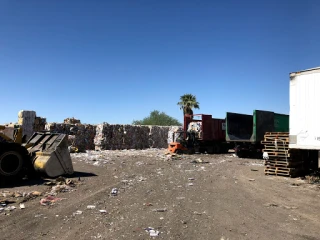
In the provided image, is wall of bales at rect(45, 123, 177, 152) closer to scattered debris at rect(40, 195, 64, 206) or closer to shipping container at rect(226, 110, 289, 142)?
shipping container at rect(226, 110, 289, 142)

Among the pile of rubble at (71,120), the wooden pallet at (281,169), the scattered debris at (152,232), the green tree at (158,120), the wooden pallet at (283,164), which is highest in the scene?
→ the green tree at (158,120)

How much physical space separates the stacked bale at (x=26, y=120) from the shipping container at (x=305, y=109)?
17516 millimetres

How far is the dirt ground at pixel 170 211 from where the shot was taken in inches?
199

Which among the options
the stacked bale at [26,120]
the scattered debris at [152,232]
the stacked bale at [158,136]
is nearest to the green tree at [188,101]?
the stacked bale at [158,136]

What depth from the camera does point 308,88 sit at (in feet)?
32.9

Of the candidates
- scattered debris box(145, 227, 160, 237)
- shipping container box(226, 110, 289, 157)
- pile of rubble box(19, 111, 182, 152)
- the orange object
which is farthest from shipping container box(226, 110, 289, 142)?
scattered debris box(145, 227, 160, 237)

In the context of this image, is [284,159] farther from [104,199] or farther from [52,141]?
[52,141]

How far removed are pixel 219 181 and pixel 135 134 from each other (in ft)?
64.1

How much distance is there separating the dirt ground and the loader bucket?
63cm

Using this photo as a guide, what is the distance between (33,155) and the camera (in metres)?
10.4

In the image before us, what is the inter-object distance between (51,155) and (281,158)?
8496mm

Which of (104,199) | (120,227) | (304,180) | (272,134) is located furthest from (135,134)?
(120,227)

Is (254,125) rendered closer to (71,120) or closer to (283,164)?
(283,164)

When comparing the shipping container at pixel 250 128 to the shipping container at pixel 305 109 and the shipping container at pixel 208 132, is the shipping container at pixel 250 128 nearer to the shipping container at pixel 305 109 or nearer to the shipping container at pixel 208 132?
the shipping container at pixel 208 132
